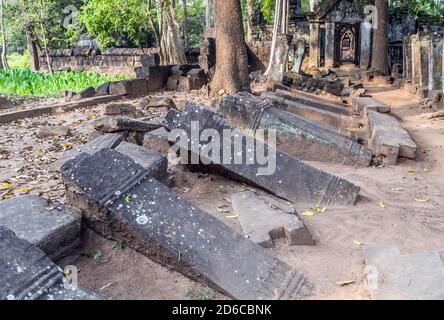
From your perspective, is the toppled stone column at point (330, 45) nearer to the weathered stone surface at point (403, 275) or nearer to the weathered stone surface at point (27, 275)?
the weathered stone surface at point (403, 275)

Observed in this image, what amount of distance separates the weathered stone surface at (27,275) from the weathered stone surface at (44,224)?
14.3 inches

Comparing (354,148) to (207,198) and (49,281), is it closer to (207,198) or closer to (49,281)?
(207,198)

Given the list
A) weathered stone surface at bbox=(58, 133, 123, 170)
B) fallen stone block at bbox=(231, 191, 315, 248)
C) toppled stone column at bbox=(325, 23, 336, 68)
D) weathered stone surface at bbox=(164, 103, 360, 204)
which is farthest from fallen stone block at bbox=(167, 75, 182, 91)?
toppled stone column at bbox=(325, 23, 336, 68)

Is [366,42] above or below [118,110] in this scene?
above

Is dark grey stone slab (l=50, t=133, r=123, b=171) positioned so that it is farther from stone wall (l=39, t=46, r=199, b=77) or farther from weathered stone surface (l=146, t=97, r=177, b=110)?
stone wall (l=39, t=46, r=199, b=77)

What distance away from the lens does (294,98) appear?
856cm

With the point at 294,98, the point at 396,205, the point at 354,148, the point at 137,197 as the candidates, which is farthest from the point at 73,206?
the point at 294,98

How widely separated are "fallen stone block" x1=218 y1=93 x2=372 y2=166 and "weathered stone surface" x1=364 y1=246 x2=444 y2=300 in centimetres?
265

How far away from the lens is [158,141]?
16.9 ft

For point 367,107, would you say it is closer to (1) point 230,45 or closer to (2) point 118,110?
(1) point 230,45

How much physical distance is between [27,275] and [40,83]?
42.5 feet

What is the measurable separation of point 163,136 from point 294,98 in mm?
4120

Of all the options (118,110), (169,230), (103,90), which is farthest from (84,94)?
(169,230)

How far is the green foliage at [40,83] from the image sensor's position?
12.9 metres
